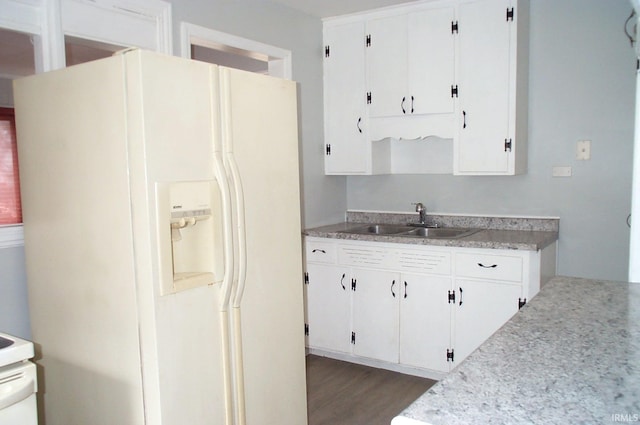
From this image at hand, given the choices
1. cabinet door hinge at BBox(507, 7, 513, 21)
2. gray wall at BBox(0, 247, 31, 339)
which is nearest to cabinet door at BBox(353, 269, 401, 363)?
cabinet door hinge at BBox(507, 7, 513, 21)

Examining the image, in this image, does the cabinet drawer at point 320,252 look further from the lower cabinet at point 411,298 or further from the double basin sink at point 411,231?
the double basin sink at point 411,231

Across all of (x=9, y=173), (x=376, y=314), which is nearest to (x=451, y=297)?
(x=376, y=314)

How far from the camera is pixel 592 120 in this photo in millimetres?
3299

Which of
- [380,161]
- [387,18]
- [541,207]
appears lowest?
[541,207]

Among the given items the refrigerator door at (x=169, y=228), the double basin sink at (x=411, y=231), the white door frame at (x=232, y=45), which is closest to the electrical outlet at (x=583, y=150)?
the double basin sink at (x=411, y=231)

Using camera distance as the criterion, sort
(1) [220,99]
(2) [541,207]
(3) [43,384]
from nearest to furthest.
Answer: (1) [220,99] → (3) [43,384] → (2) [541,207]

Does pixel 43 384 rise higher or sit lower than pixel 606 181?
lower

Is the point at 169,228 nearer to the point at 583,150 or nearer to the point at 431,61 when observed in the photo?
the point at 431,61

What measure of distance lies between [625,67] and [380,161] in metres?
1.69

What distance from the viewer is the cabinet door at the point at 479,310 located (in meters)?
Answer: 3.01

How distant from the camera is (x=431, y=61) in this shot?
3.51m

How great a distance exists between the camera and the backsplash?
349 cm

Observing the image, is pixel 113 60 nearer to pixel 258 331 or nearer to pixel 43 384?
pixel 258 331

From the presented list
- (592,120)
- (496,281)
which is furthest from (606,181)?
(496,281)
